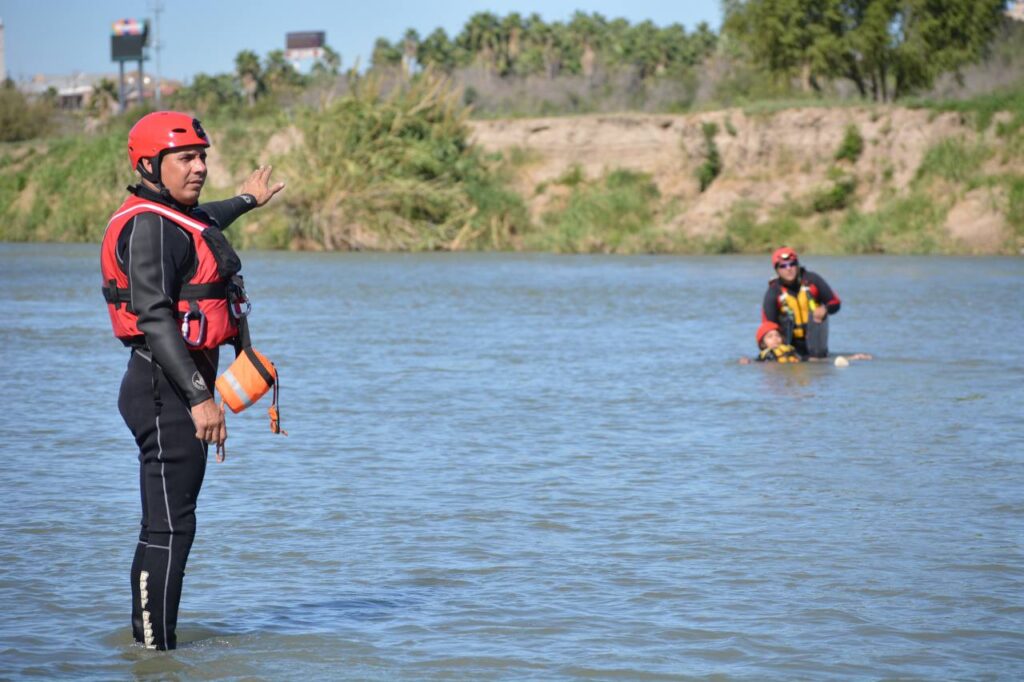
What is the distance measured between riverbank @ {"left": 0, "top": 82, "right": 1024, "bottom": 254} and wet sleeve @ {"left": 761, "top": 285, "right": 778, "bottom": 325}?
30623mm

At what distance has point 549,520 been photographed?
8.66 meters

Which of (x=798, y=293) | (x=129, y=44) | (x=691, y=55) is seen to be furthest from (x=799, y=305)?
(x=129, y=44)

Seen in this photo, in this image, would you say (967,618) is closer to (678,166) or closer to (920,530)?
(920,530)

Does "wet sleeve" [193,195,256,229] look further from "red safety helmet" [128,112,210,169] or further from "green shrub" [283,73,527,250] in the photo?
"green shrub" [283,73,527,250]

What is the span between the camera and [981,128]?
2036 inches

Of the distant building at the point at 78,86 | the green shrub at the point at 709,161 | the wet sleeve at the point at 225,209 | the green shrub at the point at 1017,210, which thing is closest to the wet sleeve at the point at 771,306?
the wet sleeve at the point at 225,209

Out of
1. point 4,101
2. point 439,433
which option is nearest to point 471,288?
point 439,433

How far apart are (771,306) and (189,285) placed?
11.8 metres

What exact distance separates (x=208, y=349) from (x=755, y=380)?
10.2 meters

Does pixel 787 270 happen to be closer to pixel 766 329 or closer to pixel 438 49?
pixel 766 329

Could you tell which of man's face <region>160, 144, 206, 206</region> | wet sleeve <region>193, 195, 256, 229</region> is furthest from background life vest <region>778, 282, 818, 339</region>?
man's face <region>160, 144, 206, 206</region>

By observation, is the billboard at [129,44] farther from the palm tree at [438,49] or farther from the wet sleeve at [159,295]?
the wet sleeve at [159,295]

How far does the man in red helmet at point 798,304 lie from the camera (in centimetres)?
1670

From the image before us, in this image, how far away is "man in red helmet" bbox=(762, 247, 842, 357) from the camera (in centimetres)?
1670
